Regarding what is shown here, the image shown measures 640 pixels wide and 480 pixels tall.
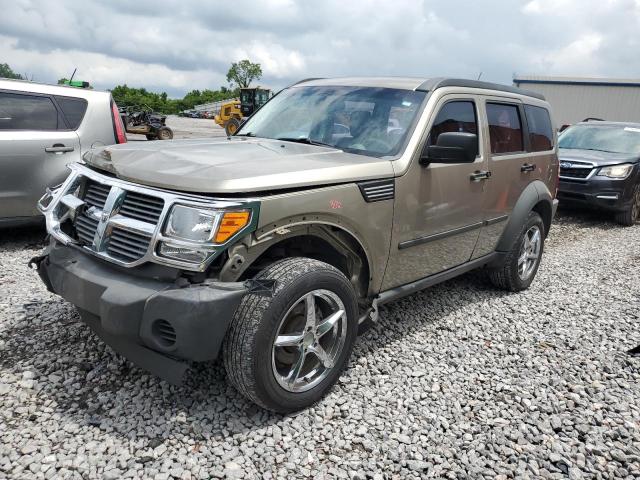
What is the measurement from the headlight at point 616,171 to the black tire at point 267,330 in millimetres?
7817

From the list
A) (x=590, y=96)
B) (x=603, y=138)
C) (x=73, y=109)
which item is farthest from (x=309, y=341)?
(x=590, y=96)

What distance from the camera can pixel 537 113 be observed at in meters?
5.02

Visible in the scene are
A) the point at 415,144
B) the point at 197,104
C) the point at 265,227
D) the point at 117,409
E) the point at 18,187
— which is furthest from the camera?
the point at 197,104

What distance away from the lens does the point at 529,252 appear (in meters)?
5.13

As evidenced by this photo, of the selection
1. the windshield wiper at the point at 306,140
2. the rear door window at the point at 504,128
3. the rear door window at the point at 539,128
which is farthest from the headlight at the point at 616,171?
the windshield wiper at the point at 306,140

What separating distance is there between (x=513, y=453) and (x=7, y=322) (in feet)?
11.6

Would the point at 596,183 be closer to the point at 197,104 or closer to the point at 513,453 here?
the point at 513,453

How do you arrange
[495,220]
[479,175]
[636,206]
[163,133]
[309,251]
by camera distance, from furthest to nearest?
[163,133], [636,206], [495,220], [479,175], [309,251]

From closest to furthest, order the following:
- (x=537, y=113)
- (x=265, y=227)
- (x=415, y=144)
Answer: (x=265, y=227), (x=415, y=144), (x=537, y=113)

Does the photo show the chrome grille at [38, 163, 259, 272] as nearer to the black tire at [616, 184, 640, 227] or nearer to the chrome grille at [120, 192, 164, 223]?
the chrome grille at [120, 192, 164, 223]

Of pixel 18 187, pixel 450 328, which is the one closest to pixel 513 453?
pixel 450 328

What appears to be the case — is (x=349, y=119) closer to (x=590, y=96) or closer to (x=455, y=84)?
(x=455, y=84)

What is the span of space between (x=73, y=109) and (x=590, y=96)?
1286 inches

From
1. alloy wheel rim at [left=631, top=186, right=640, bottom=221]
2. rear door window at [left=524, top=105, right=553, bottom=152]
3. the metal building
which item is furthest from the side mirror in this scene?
the metal building
